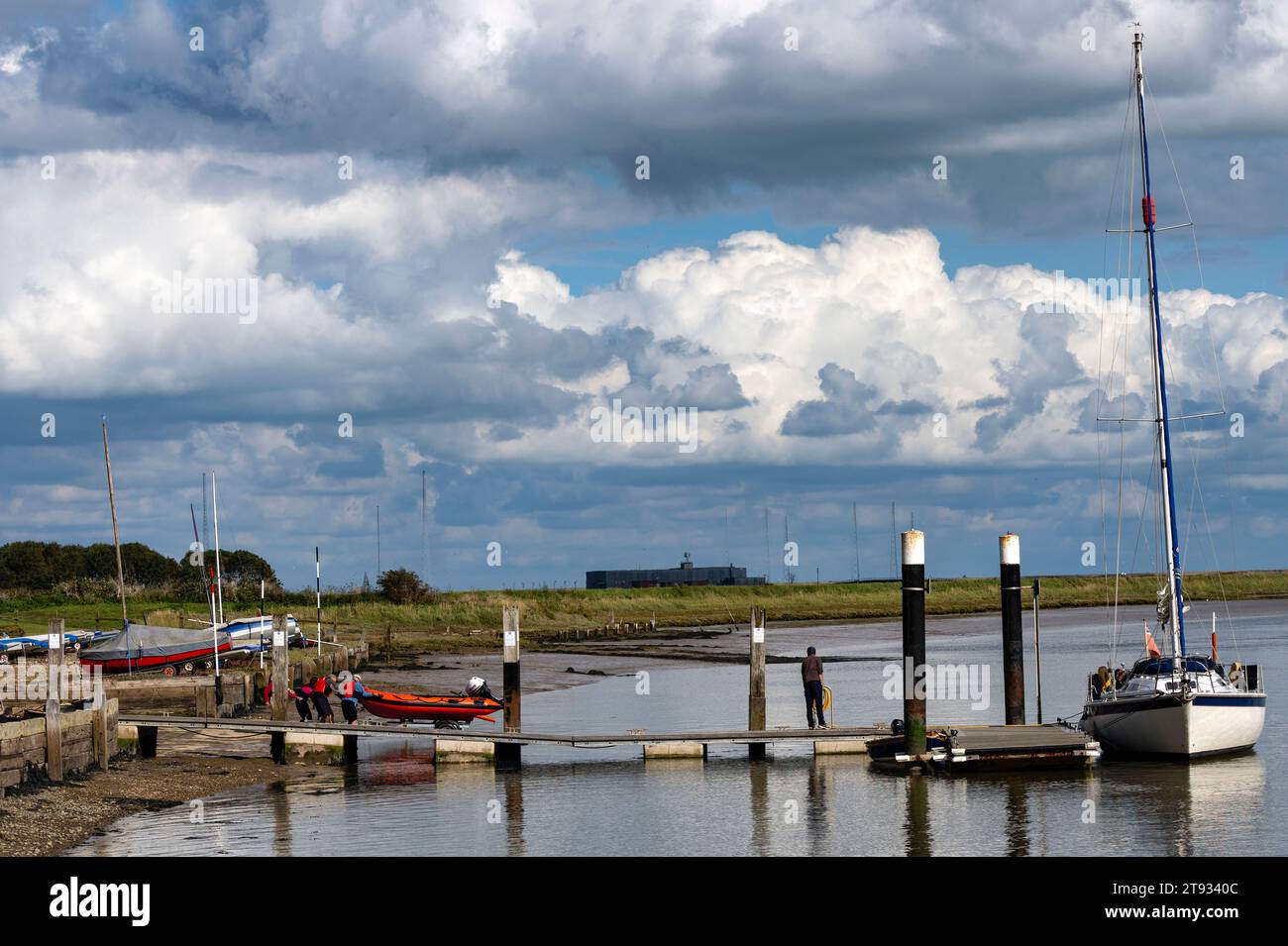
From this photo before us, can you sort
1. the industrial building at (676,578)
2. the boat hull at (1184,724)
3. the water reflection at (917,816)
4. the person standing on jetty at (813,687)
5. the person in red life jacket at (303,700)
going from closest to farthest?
the water reflection at (917,816), the boat hull at (1184,724), the person standing on jetty at (813,687), the person in red life jacket at (303,700), the industrial building at (676,578)

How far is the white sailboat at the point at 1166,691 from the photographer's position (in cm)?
3469

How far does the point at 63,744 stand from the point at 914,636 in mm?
17775

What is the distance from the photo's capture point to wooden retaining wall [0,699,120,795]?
26359mm

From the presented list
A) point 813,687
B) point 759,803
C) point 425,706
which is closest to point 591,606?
point 425,706

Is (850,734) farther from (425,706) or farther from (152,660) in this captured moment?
(152,660)

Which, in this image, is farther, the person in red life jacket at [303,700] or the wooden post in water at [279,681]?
the person in red life jacket at [303,700]

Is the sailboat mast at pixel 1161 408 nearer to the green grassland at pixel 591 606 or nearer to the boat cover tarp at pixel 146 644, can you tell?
the green grassland at pixel 591 606

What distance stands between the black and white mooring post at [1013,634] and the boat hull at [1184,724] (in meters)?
2.21

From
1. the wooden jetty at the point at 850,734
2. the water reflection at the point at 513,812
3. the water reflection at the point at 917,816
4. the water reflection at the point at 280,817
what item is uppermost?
the wooden jetty at the point at 850,734

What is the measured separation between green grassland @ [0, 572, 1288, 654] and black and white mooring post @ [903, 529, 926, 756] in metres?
15.7

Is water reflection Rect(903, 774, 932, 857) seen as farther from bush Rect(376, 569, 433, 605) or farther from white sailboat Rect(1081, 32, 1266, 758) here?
bush Rect(376, 569, 433, 605)

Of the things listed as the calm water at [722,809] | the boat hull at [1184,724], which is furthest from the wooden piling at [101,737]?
the boat hull at [1184,724]
